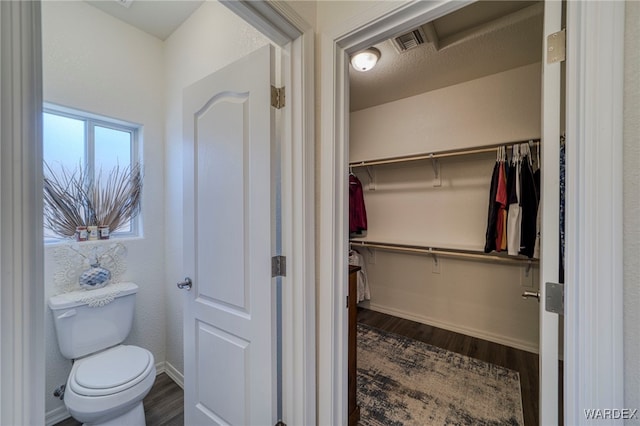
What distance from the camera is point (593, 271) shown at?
0.60 m

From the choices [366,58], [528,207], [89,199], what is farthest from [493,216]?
[89,199]

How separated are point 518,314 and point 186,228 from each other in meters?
2.90

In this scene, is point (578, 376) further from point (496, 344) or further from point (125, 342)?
point (125, 342)

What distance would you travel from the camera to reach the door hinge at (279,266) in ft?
3.43

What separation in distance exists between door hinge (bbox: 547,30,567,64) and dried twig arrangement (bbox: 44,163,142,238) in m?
2.37

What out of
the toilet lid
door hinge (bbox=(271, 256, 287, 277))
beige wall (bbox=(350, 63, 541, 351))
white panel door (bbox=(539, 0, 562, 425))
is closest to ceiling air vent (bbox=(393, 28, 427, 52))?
beige wall (bbox=(350, 63, 541, 351))

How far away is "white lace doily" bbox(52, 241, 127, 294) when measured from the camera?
1.56 meters

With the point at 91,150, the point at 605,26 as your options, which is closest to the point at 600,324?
the point at 605,26

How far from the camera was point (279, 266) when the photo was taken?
3.48 feet

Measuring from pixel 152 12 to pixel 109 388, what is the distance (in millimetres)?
2335

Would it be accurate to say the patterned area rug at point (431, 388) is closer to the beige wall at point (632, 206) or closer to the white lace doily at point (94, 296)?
the beige wall at point (632, 206)

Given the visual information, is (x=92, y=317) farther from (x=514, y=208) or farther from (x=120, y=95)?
(x=514, y=208)

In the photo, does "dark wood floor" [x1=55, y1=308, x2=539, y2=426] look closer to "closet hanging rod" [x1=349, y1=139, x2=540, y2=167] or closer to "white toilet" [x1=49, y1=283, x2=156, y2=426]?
→ "white toilet" [x1=49, y1=283, x2=156, y2=426]

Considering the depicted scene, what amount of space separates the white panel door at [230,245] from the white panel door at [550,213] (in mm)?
905
